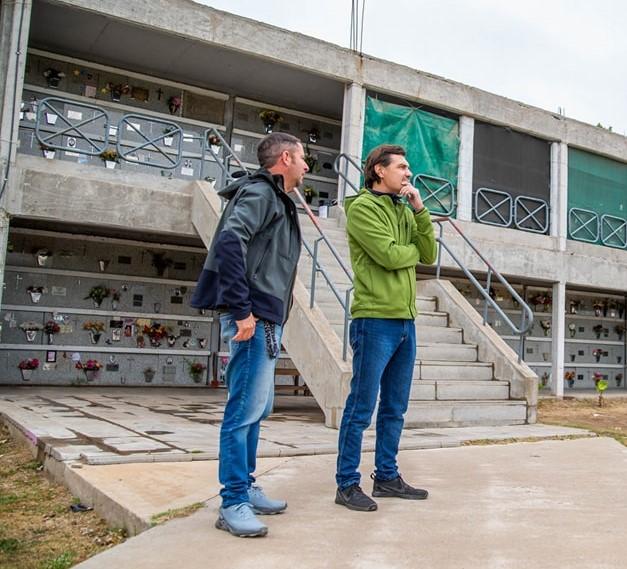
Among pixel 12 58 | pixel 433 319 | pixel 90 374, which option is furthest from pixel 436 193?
pixel 12 58

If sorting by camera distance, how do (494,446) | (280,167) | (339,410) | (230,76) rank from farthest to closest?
(230,76), (339,410), (494,446), (280,167)

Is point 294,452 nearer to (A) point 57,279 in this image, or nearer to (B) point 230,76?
(A) point 57,279

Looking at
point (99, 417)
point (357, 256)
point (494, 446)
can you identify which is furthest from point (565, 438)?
point (99, 417)

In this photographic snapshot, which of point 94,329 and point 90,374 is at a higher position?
point 94,329

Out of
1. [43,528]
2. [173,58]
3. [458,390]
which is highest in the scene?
[173,58]

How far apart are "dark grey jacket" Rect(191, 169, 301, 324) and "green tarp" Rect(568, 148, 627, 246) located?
11042 millimetres

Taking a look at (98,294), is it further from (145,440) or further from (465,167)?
(465,167)

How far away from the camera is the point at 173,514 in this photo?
9.44ft

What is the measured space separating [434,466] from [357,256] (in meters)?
1.61

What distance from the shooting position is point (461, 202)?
11438mm

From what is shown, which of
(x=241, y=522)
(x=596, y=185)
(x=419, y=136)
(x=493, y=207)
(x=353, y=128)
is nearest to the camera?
(x=241, y=522)

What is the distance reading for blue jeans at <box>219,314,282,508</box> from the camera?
2.71m

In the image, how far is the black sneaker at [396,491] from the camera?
330 centimetres

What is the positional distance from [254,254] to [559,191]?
1104 centimetres
